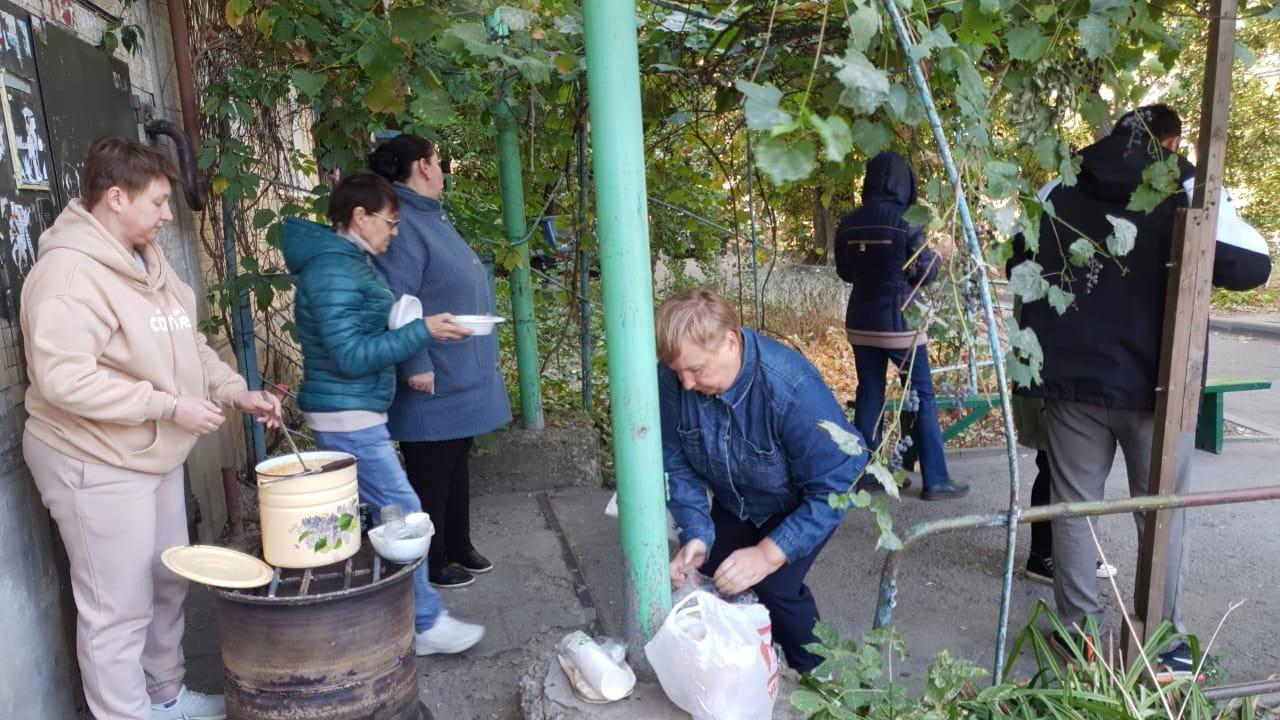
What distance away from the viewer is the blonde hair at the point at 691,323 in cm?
239

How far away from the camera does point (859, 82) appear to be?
1546 millimetres

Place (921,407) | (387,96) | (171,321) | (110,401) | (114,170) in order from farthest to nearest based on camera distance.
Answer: (921,407) < (387,96) < (171,321) < (114,170) < (110,401)

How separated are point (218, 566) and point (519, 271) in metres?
2.81

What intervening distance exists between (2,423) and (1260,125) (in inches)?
599

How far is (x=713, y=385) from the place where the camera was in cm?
247

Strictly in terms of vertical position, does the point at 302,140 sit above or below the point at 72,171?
above

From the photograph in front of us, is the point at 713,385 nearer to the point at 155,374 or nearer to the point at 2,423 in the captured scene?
the point at 155,374

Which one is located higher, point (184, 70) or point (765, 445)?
point (184, 70)

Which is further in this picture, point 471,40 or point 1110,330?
point 1110,330

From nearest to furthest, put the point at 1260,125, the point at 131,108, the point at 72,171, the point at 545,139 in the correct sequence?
the point at 72,171, the point at 131,108, the point at 545,139, the point at 1260,125

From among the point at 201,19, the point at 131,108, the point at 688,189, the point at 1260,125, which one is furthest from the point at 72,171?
the point at 1260,125

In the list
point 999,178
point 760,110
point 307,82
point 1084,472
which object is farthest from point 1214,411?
point 307,82

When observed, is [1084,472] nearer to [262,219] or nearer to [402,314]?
[402,314]

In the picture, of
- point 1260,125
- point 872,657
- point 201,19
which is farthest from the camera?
point 1260,125
